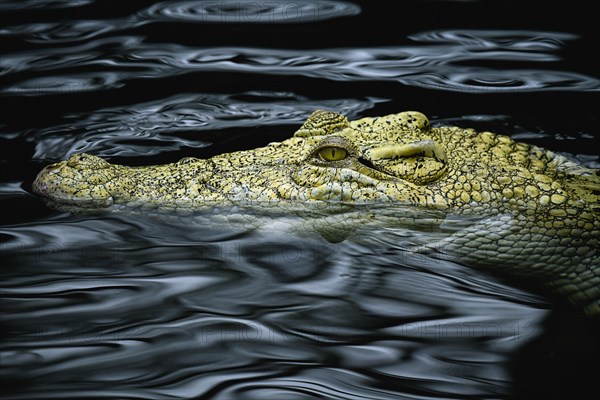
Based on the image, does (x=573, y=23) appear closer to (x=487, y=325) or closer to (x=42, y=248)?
(x=487, y=325)

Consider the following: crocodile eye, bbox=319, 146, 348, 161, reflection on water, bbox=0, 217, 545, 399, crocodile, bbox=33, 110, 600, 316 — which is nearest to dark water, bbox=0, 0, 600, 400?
reflection on water, bbox=0, 217, 545, 399

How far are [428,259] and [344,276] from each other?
1.70ft

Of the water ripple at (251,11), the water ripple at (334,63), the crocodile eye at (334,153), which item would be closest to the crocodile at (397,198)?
the crocodile eye at (334,153)

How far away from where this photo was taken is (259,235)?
4355mm

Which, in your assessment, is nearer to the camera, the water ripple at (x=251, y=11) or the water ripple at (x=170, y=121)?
the water ripple at (x=170, y=121)

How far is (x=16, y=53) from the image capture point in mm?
6754

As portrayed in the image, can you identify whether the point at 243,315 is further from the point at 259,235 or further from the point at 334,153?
the point at 334,153

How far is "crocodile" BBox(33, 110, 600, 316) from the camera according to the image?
165 inches

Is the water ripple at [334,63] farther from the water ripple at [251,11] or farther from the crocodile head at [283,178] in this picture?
the crocodile head at [283,178]

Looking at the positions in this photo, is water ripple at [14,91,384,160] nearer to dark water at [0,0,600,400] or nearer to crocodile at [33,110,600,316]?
dark water at [0,0,600,400]

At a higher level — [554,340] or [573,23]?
[573,23]

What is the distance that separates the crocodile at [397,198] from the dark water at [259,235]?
147 mm

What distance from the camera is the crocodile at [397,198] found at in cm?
419

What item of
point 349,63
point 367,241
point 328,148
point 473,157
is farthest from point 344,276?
point 349,63
